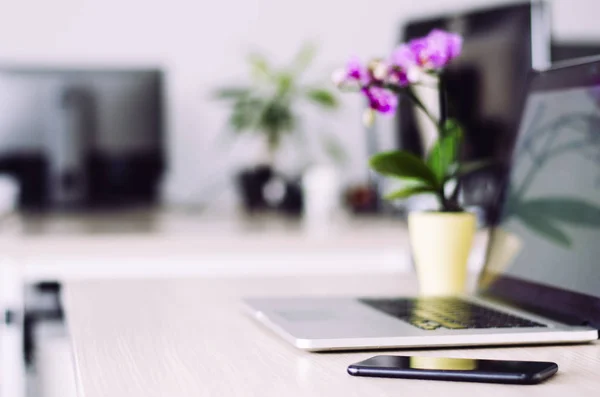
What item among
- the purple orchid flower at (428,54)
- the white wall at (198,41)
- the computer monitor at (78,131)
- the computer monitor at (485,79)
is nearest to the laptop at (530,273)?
the purple orchid flower at (428,54)

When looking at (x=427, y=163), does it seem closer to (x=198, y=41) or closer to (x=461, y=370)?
(x=461, y=370)

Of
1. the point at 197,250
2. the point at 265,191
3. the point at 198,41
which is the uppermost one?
the point at 198,41

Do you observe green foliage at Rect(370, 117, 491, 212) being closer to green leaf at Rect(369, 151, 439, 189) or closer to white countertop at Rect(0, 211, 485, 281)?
green leaf at Rect(369, 151, 439, 189)

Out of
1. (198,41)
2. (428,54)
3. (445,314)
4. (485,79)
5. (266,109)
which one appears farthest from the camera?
(198,41)

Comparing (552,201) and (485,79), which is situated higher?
(485,79)

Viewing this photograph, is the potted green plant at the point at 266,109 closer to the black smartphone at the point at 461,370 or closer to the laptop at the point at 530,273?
the laptop at the point at 530,273

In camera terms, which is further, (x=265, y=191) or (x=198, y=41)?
(x=198, y=41)

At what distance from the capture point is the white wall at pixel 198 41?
110 inches

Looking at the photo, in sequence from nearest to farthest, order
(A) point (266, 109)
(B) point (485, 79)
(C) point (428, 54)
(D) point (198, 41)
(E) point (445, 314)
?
1. (E) point (445, 314)
2. (C) point (428, 54)
3. (B) point (485, 79)
4. (A) point (266, 109)
5. (D) point (198, 41)

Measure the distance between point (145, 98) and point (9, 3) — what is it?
550 millimetres

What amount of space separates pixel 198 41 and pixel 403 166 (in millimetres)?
1975

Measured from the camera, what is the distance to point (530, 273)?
94 centimetres

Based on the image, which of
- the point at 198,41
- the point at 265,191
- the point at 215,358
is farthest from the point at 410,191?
the point at 198,41

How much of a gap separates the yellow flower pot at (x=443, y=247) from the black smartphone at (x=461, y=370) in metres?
0.37
